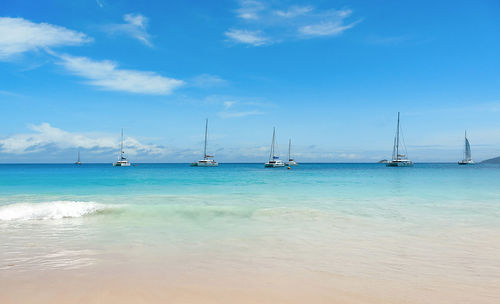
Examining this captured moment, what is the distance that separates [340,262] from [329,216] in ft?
19.9

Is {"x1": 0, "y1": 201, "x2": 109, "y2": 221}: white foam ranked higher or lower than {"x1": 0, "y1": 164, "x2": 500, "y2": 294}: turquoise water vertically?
lower

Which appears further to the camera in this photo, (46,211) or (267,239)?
(46,211)

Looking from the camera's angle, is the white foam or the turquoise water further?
the white foam

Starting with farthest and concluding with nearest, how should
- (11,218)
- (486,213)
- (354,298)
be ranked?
(486,213)
(11,218)
(354,298)

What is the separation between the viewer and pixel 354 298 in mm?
4801

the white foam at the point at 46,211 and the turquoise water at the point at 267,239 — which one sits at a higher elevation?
the turquoise water at the point at 267,239

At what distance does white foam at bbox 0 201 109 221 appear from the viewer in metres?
12.0

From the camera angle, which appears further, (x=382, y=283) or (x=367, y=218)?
(x=367, y=218)

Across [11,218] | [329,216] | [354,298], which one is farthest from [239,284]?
[11,218]

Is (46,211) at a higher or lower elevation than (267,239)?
lower

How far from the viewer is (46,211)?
12.6 meters

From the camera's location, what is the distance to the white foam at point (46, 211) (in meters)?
12.0

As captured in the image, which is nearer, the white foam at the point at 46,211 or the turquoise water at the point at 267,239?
the turquoise water at the point at 267,239

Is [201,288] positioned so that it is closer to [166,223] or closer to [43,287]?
[43,287]
